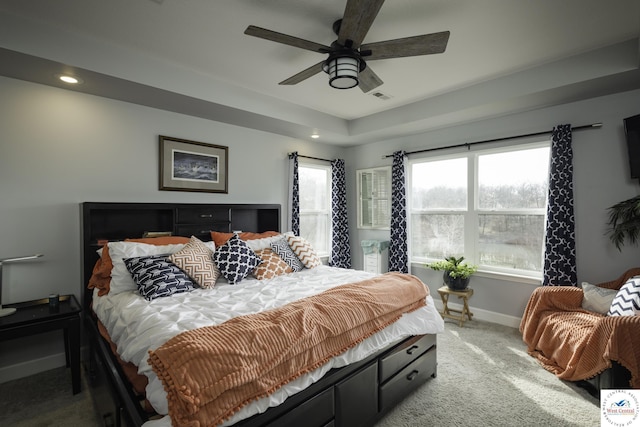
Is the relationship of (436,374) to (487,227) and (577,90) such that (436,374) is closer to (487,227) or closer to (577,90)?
(487,227)

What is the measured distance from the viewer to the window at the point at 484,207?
3.53 m

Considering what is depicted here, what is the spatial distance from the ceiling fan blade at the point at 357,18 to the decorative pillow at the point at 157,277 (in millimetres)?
2045

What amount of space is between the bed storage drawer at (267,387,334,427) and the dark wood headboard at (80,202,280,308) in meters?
2.33

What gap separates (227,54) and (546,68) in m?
2.88

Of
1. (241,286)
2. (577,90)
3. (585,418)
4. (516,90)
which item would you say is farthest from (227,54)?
(585,418)

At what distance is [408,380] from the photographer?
7.27 ft

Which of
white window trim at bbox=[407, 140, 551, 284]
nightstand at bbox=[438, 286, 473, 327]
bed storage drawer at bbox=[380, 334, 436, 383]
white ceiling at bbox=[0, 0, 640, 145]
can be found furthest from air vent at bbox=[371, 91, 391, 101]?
bed storage drawer at bbox=[380, 334, 436, 383]

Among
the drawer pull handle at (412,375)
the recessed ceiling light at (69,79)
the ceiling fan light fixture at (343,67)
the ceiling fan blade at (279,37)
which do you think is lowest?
the drawer pull handle at (412,375)

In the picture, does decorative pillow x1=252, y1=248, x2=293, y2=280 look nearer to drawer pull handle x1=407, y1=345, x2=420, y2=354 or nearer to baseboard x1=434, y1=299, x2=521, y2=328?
drawer pull handle x1=407, y1=345, x2=420, y2=354

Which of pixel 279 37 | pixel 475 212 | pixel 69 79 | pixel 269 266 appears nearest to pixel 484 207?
pixel 475 212

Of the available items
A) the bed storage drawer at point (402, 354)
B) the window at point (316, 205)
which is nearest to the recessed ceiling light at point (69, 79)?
the window at point (316, 205)

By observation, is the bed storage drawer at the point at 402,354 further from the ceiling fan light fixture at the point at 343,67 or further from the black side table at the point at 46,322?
the black side table at the point at 46,322

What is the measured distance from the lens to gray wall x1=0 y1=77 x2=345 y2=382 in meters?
2.53

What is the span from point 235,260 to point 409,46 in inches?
83.6
